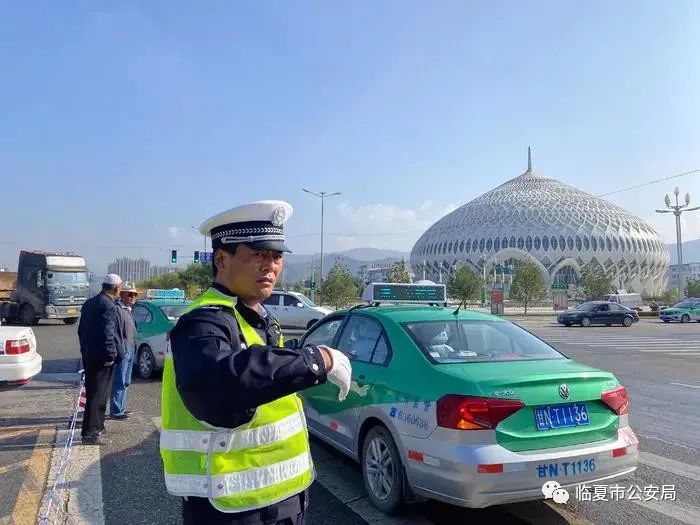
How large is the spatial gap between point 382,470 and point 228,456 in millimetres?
2608

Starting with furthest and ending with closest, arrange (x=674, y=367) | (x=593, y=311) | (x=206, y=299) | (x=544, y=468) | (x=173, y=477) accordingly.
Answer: (x=593, y=311), (x=674, y=367), (x=544, y=468), (x=206, y=299), (x=173, y=477)

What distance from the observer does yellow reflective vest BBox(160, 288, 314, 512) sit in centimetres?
171

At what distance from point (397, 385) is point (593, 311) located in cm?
3122

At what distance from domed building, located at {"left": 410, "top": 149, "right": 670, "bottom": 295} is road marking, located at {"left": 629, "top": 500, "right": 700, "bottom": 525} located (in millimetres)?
85156

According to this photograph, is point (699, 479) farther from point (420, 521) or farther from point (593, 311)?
point (593, 311)

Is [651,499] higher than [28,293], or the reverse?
[28,293]

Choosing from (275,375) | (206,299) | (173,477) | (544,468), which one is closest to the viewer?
(275,375)

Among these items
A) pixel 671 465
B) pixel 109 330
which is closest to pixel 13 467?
pixel 109 330

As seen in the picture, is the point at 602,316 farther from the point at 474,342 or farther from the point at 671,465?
the point at 474,342

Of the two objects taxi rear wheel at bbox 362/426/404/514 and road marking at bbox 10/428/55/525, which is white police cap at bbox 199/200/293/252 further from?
road marking at bbox 10/428/55/525

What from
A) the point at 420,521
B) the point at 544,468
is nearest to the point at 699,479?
the point at 544,468

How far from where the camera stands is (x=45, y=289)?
22078mm

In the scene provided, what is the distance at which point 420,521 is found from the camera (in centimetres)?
392

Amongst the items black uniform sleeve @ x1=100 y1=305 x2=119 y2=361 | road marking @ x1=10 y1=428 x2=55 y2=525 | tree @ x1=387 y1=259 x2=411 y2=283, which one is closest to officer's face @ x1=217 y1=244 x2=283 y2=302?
road marking @ x1=10 y1=428 x2=55 y2=525
